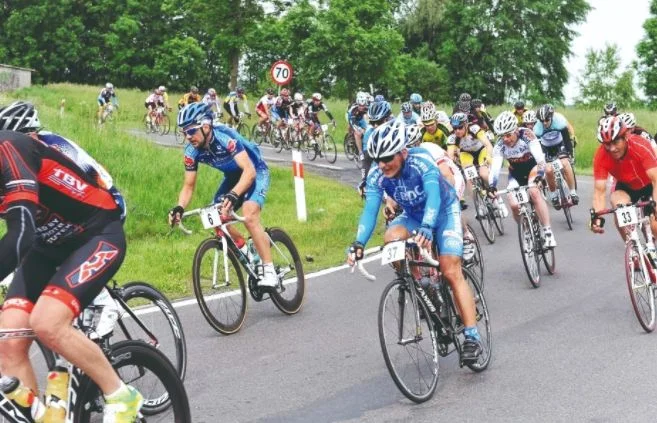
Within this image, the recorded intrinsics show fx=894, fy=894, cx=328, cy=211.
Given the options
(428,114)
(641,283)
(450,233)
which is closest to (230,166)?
(450,233)

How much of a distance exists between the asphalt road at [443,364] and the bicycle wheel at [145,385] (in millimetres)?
1249

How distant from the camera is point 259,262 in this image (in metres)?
8.64

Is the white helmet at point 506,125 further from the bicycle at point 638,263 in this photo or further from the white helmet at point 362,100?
the white helmet at point 362,100

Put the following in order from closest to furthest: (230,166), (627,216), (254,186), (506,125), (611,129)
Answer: (627,216) → (611,129) → (230,166) → (254,186) → (506,125)

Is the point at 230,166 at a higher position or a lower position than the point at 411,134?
lower

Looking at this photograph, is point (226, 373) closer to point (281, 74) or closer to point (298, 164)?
point (298, 164)

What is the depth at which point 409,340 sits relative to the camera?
641 cm

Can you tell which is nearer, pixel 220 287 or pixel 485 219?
pixel 220 287

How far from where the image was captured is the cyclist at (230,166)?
8148 mm

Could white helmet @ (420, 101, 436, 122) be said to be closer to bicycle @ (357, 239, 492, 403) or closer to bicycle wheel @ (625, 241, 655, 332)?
bicycle wheel @ (625, 241, 655, 332)

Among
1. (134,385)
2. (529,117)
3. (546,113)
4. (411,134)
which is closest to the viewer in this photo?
(134,385)

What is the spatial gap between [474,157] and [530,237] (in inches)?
158

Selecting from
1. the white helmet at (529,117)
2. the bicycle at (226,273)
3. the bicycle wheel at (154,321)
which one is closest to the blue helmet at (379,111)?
the bicycle at (226,273)

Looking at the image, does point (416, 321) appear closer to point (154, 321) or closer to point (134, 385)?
point (154, 321)
